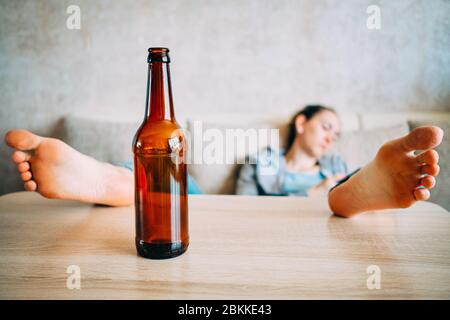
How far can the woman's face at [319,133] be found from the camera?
1.71m

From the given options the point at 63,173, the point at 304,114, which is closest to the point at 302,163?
the point at 304,114

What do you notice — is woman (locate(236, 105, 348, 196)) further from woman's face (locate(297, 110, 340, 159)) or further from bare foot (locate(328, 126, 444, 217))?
bare foot (locate(328, 126, 444, 217))

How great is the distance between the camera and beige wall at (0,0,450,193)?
1.88 meters

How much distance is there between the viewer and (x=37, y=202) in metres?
0.98

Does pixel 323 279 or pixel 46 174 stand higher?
Result: pixel 46 174

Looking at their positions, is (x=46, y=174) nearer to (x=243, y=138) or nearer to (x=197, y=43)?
(x=243, y=138)

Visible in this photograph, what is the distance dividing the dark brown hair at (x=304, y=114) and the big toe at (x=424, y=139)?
3.41 ft

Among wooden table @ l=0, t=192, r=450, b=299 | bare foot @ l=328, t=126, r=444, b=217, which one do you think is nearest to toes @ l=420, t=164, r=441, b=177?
bare foot @ l=328, t=126, r=444, b=217

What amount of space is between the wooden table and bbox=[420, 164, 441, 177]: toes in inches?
4.5

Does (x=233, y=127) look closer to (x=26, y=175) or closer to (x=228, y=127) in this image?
(x=228, y=127)

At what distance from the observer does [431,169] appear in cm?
71

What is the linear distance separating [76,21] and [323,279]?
6.13ft

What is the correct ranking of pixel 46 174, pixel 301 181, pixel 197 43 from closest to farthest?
1. pixel 46 174
2. pixel 301 181
3. pixel 197 43
